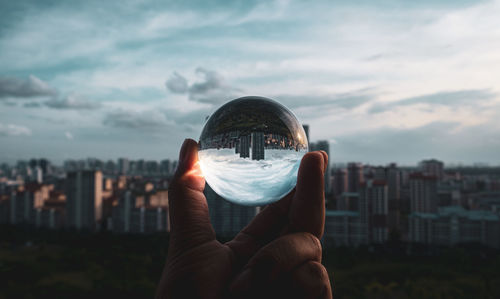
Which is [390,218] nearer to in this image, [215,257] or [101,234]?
[101,234]

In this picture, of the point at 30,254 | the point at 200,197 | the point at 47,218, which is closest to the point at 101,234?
the point at 30,254

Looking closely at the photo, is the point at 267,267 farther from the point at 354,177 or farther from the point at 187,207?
the point at 354,177

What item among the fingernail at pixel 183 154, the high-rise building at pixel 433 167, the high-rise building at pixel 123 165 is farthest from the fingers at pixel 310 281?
the high-rise building at pixel 123 165

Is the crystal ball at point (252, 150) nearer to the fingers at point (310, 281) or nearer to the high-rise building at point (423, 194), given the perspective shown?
the fingers at point (310, 281)

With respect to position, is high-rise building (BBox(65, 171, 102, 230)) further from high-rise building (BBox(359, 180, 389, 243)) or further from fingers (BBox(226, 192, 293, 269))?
fingers (BBox(226, 192, 293, 269))

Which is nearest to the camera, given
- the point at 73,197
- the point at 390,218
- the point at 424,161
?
the point at 390,218

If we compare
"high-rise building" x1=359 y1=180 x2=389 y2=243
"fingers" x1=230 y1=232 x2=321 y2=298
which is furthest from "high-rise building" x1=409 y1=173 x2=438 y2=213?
"fingers" x1=230 y1=232 x2=321 y2=298

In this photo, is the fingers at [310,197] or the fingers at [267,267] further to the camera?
the fingers at [310,197]
